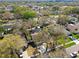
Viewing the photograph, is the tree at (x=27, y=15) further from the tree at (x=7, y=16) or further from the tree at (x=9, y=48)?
the tree at (x=9, y=48)

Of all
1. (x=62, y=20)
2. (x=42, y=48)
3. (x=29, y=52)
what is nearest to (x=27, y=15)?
(x=62, y=20)

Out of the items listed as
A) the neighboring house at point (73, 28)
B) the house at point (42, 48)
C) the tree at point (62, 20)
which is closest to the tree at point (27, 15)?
the tree at point (62, 20)

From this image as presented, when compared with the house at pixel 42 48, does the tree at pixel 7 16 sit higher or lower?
lower

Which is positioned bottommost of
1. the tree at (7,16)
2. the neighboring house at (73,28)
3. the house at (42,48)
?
the neighboring house at (73,28)

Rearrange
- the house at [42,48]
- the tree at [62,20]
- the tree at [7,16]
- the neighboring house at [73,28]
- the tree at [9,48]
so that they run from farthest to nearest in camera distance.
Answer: the tree at [7,16], the tree at [62,20], the neighboring house at [73,28], the house at [42,48], the tree at [9,48]

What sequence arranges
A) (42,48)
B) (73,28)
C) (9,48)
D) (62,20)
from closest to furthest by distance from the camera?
(9,48)
(42,48)
(73,28)
(62,20)

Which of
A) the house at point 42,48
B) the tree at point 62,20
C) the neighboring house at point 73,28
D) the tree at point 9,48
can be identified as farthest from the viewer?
the tree at point 62,20

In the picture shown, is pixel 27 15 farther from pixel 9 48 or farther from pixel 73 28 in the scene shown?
pixel 9 48

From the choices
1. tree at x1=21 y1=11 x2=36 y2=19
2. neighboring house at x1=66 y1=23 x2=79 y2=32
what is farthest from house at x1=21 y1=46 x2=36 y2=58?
tree at x1=21 y1=11 x2=36 y2=19

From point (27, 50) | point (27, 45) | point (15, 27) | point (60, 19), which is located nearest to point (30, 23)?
point (15, 27)

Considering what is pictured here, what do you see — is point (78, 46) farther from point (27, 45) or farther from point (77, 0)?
point (77, 0)

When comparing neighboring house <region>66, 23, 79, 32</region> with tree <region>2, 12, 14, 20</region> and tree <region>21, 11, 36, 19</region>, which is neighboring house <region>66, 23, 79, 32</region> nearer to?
tree <region>21, 11, 36, 19</region>

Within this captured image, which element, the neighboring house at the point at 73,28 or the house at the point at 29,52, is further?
the neighboring house at the point at 73,28
